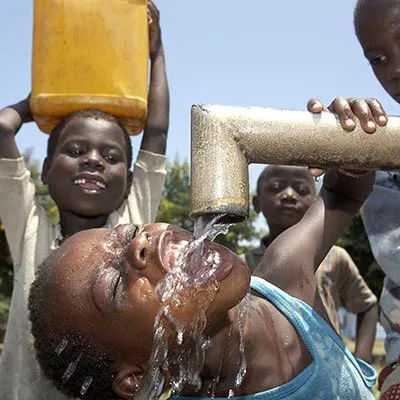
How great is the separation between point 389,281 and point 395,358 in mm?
218

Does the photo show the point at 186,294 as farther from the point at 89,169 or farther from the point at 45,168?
the point at 45,168

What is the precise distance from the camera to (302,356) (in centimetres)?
185

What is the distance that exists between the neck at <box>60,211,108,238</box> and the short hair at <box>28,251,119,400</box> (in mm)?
1066

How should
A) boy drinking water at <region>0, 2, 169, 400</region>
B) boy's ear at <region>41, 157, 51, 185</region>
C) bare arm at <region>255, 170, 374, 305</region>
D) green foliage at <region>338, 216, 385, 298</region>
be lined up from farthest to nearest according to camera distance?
1. green foliage at <region>338, 216, 385, 298</region>
2. boy's ear at <region>41, 157, 51, 185</region>
3. boy drinking water at <region>0, 2, 169, 400</region>
4. bare arm at <region>255, 170, 374, 305</region>

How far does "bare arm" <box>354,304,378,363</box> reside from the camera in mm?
4371

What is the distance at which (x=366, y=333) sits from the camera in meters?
4.38

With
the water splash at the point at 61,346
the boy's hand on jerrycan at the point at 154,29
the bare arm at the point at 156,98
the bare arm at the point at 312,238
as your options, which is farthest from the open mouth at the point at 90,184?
the water splash at the point at 61,346

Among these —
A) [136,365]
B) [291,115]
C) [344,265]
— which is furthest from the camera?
[344,265]

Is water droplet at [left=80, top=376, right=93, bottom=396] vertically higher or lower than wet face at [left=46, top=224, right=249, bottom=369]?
lower

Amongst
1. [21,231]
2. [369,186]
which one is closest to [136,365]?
[369,186]

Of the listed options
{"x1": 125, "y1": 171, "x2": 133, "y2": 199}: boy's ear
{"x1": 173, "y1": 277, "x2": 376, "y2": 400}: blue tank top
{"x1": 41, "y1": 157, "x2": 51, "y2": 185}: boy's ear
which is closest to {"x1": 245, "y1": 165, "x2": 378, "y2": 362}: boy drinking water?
{"x1": 125, "y1": 171, "x2": 133, "y2": 199}: boy's ear

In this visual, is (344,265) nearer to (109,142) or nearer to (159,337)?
(109,142)

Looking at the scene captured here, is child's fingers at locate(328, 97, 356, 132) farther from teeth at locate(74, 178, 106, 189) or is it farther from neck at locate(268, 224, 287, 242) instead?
neck at locate(268, 224, 287, 242)

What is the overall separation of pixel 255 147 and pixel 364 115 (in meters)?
0.22
